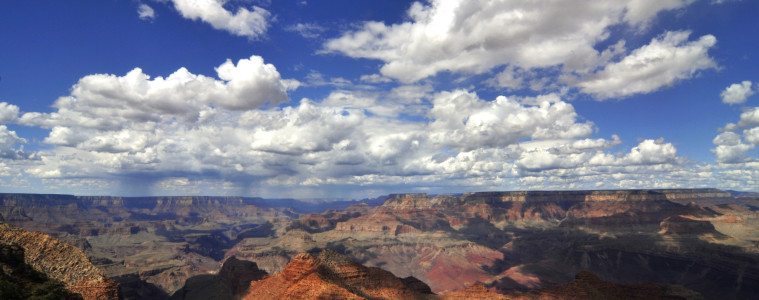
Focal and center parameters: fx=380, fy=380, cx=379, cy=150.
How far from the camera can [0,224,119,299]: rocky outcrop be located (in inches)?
2403

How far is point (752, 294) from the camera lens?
149000 millimetres

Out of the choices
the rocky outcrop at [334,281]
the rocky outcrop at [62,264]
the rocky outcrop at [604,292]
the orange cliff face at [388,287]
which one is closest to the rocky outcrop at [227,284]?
the rocky outcrop at [334,281]

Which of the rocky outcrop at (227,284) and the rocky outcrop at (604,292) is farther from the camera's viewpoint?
the rocky outcrop at (227,284)

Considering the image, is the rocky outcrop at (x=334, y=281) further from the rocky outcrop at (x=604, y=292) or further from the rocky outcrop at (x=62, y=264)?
the rocky outcrop at (x=62, y=264)

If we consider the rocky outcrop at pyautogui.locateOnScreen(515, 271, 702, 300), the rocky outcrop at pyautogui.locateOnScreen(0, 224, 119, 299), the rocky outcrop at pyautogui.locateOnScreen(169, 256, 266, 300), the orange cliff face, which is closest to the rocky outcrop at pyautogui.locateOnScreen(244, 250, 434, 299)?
the orange cliff face

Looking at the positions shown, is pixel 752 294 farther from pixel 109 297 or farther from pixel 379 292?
pixel 109 297

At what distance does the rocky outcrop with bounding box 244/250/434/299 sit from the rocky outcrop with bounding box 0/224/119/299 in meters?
31.5

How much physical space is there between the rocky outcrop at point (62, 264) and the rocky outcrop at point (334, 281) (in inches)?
1242

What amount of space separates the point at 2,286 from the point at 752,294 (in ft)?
720

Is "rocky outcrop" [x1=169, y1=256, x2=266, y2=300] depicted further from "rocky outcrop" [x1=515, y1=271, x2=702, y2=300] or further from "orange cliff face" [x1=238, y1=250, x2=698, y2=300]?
"rocky outcrop" [x1=515, y1=271, x2=702, y2=300]

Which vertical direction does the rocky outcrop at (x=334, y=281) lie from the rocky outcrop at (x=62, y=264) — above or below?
below

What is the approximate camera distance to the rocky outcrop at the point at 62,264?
6105cm

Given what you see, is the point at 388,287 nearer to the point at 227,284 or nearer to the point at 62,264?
the point at 62,264

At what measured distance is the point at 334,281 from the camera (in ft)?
274
